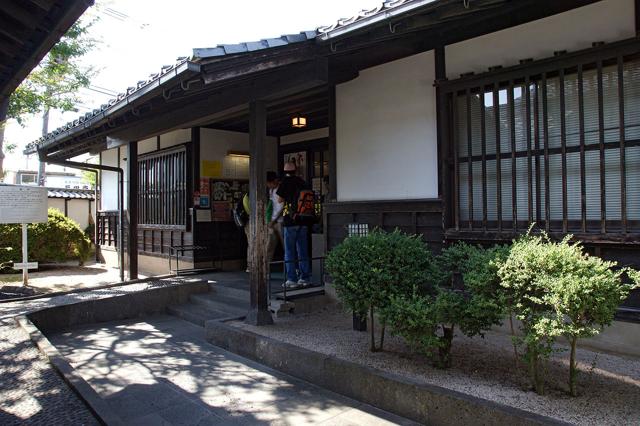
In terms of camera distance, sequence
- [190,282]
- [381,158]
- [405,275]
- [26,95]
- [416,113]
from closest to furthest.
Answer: [405,275] < [416,113] < [381,158] < [190,282] < [26,95]

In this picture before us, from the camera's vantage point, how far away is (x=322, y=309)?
6.71 m

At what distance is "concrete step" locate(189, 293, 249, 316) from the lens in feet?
22.7

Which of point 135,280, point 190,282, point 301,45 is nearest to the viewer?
A: point 301,45

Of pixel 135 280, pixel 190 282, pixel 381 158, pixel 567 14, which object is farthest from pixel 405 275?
pixel 135 280

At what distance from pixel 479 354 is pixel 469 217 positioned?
63.5 inches

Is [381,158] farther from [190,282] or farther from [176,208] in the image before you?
[176,208]

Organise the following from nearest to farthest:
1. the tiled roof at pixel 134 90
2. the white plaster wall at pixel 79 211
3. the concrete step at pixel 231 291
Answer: the tiled roof at pixel 134 90 < the concrete step at pixel 231 291 < the white plaster wall at pixel 79 211

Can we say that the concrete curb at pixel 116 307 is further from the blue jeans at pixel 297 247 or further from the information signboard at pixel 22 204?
the information signboard at pixel 22 204

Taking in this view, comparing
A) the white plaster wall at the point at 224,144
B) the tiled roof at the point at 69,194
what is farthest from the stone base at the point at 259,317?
the tiled roof at the point at 69,194

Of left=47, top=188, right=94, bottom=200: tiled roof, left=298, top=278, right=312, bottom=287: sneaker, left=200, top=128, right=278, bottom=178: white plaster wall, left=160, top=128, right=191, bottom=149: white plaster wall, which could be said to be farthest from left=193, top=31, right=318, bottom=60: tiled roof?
left=47, top=188, right=94, bottom=200: tiled roof

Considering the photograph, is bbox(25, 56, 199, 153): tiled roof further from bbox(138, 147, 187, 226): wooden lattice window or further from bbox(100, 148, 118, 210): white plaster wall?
bbox(100, 148, 118, 210): white plaster wall

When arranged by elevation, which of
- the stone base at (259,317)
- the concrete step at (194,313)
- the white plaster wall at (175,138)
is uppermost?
the white plaster wall at (175,138)

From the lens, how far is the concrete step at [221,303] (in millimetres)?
6910

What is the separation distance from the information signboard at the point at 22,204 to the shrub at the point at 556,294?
941 cm
